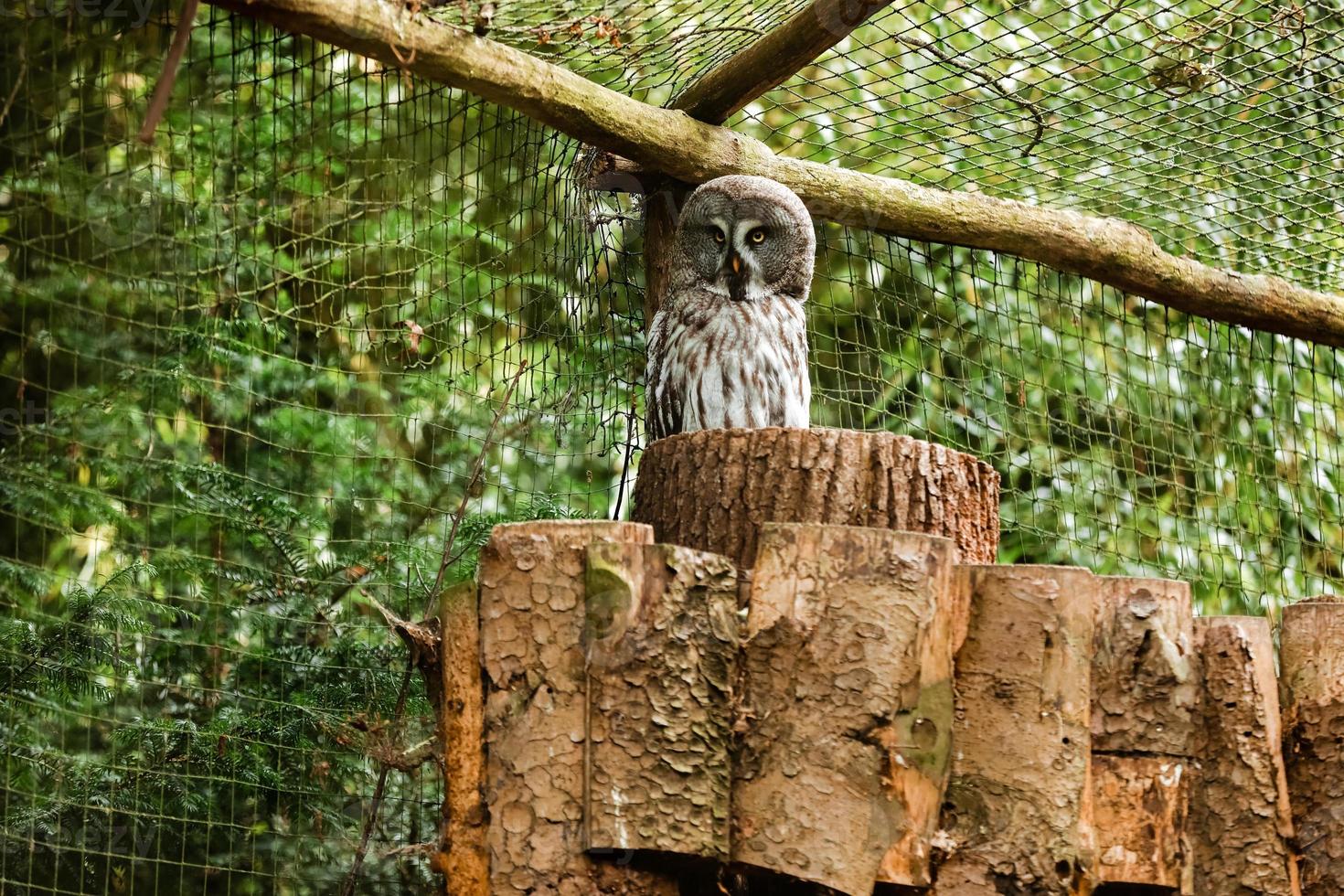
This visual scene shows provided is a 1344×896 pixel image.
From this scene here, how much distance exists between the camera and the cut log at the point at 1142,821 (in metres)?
2.22

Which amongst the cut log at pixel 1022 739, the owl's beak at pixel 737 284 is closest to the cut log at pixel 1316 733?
the cut log at pixel 1022 739

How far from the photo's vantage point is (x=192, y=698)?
4.22 metres

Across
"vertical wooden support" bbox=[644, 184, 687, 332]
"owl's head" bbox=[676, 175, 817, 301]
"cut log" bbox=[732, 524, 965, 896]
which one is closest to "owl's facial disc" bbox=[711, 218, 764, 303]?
"owl's head" bbox=[676, 175, 817, 301]

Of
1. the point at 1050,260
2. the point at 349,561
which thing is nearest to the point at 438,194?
the point at 349,561

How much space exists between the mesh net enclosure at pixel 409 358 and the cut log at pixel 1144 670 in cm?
151

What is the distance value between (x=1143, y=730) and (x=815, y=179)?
237cm

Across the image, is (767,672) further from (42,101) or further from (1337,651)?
(42,101)

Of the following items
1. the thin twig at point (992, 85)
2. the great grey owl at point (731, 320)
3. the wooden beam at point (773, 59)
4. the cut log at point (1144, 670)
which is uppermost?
the thin twig at point (992, 85)

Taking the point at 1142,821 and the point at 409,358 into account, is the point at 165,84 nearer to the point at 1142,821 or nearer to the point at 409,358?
the point at 1142,821

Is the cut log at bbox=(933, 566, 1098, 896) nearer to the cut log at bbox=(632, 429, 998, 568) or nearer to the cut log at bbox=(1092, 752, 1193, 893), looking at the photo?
the cut log at bbox=(1092, 752, 1193, 893)

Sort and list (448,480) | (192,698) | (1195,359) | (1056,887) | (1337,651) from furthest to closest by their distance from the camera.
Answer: (1195,359), (448,480), (192,698), (1337,651), (1056,887)

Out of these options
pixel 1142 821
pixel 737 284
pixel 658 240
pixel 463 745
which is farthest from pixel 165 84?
pixel 737 284

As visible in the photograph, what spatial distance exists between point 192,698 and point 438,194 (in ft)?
8.46

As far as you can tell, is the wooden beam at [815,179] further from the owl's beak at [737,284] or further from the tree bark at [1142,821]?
the tree bark at [1142,821]
